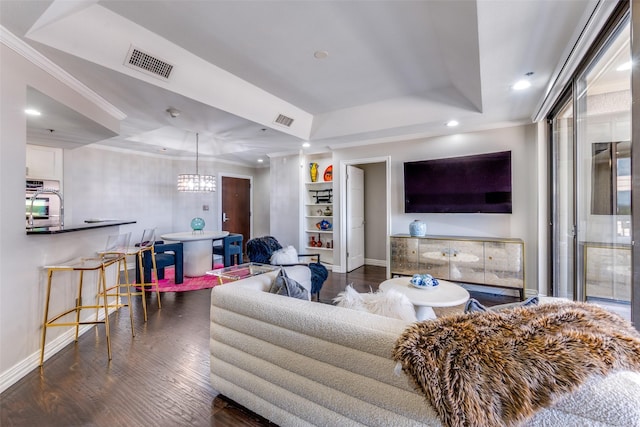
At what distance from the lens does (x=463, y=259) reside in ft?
12.6

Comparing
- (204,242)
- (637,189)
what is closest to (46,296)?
(204,242)

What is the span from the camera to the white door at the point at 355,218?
16.9 feet

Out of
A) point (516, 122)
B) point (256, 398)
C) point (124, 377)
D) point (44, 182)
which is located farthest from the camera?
point (44, 182)

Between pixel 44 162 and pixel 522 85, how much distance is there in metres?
6.32

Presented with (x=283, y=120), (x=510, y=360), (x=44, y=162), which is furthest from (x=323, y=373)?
(x=44, y=162)

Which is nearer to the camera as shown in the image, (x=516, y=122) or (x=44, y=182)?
(x=516, y=122)

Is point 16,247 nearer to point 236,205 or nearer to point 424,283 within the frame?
point 424,283

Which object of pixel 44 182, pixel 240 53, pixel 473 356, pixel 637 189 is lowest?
pixel 473 356

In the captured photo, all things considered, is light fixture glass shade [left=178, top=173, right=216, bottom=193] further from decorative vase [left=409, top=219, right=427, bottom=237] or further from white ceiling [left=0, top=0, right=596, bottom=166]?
decorative vase [left=409, top=219, right=427, bottom=237]

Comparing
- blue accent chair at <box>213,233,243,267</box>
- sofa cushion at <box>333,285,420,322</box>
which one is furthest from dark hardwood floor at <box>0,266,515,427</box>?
blue accent chair at <box>213,233,243,267</box>

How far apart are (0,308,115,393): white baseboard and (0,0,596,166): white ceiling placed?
233 centimetres

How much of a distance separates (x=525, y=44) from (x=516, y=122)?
2.12 m

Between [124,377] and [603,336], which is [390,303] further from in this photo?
[124,377]

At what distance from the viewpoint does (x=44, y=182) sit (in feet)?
13.6
